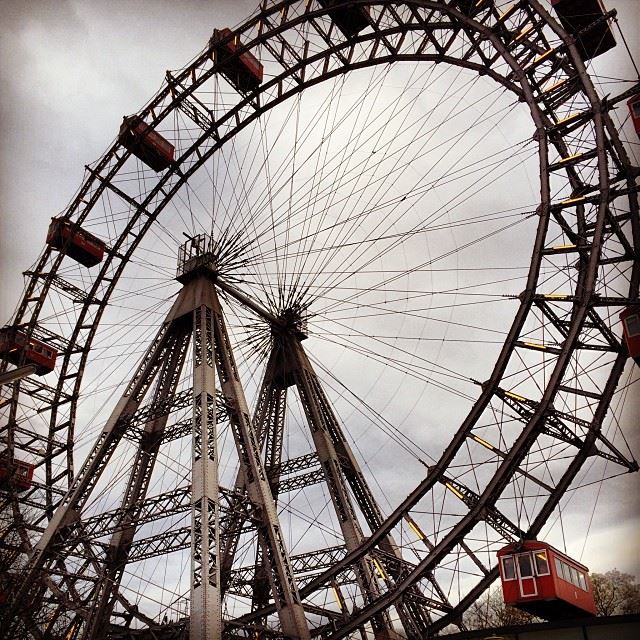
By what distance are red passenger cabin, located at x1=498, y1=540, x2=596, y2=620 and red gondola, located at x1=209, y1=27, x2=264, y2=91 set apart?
19.2 metres

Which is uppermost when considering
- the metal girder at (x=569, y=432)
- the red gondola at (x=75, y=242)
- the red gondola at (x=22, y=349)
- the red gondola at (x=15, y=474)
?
the red gondola at (x=75, y=242)

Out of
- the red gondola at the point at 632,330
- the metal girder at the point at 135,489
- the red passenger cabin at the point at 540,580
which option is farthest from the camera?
the metal girder at the point at 135,489

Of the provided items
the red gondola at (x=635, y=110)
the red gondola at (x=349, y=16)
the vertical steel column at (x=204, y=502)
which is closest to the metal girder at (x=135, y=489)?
the vertical steel column at (x=204, y=502)

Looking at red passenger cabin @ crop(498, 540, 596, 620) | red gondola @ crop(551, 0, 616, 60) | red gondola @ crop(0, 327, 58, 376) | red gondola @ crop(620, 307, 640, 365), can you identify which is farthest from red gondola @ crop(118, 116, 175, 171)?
red passenger cabin @ crop(498, 540, 596, 620)

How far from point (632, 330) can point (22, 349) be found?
2277cm

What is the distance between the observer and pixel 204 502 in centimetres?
1994

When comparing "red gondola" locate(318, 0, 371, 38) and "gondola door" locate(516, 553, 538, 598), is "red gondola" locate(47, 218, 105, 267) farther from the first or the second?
"gondola door" locate(516, 553, 538, 598)

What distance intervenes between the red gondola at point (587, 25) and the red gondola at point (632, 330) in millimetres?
8593

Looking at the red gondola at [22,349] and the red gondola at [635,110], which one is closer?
the red gondola at [635,110]

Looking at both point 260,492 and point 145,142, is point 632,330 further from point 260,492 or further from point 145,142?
point 145,142

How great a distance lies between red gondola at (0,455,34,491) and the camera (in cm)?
2961

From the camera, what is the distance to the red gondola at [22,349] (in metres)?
30.7

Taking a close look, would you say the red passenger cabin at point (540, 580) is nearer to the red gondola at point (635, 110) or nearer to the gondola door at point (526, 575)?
the gondola door at point (526, 575)

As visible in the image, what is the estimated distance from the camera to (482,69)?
24406mm
